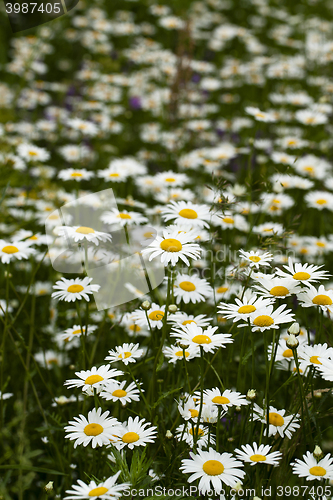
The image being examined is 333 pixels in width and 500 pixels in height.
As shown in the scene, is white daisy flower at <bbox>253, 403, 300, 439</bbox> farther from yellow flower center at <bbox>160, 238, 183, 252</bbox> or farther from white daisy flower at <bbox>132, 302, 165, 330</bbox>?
yellow flower center at <bbox>160, 238, 183, 252</bbox>

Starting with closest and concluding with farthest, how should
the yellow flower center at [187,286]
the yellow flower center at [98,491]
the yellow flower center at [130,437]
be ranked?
the yellow flower center at [98,491] → the yellow flower center at [130,437] → the yellow flower center at [187,286]

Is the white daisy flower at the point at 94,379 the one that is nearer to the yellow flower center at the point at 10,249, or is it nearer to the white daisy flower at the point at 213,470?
the white daisy flower at the point at 213,470

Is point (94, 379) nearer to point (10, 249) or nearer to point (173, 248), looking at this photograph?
point (173, 248)

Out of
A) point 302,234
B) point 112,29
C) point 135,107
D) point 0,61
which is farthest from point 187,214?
point 112,29

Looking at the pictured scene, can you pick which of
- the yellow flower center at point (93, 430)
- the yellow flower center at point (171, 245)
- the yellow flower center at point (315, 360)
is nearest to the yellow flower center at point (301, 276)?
the yellow flower center at point (315, 360)

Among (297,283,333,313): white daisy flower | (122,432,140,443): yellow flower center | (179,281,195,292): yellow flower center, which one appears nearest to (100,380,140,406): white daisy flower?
(122,432,140,443): yellow flower center

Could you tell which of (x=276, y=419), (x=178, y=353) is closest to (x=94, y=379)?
(x=178, y=353)

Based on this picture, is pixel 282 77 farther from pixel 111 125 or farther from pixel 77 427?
pixel 77 427
